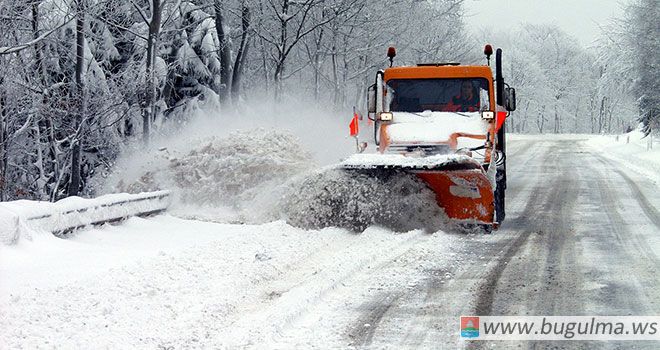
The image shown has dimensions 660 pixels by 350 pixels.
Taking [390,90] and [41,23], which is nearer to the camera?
[390,90]

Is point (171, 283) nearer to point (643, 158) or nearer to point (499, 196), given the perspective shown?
point (499, 196)

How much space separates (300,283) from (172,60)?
758 inches

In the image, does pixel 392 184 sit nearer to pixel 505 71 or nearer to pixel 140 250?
pixel 140 250

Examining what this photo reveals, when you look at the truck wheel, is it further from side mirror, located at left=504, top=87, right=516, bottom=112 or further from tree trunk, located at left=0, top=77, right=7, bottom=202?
tree trunk, located at left=0, top=77, right=7, bottom=202

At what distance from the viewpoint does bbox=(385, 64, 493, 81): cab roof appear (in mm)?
11836

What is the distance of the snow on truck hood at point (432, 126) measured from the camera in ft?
37.1

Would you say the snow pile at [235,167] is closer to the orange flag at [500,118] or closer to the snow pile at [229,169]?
the snow pile at [229,169]

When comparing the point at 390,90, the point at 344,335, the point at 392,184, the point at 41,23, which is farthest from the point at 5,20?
the point at 344,335

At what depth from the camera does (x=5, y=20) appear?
1368cm

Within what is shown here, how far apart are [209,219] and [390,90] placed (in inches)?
136

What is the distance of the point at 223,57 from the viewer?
2683cm

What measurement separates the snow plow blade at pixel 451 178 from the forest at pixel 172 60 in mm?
4901

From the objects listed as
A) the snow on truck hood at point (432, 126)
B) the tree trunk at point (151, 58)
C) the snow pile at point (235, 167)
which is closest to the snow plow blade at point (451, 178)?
the snow on truck hood at point (432, 126)

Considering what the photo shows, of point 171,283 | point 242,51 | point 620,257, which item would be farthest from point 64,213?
point 242,51
